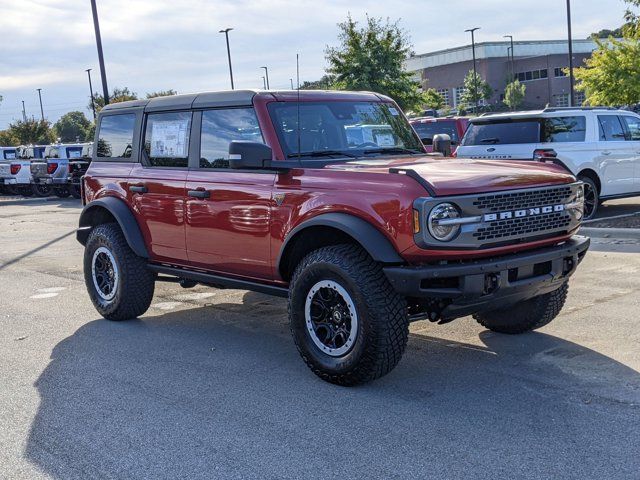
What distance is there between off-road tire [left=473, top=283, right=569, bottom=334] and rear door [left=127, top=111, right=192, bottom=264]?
259 cm

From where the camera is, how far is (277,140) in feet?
18.1

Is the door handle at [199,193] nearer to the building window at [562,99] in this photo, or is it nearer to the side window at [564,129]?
the side window at [564,129]

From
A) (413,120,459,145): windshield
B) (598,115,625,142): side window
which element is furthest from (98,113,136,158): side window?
(413,120,459,145): windshield

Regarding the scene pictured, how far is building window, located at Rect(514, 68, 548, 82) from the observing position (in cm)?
8875

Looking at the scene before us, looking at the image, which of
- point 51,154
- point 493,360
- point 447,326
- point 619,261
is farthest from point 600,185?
point 51,154

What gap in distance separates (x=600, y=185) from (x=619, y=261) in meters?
4.14

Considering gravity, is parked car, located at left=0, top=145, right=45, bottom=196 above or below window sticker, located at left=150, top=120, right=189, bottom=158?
below

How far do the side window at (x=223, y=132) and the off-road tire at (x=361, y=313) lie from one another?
4.07 feet

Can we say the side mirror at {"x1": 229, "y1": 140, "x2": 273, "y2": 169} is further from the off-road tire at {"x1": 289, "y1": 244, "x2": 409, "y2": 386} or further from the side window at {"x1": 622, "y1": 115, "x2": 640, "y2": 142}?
the side window at {"x1": 622, "y1": 115, "x2": 640, "y2": 142}

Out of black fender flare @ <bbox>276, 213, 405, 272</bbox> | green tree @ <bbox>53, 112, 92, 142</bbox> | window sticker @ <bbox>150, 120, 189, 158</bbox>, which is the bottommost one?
black fender flare @ <bbox>276, 213, 405, 272</bbox>

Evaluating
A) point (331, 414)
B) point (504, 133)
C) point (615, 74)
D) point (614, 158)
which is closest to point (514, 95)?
point (615, 74)

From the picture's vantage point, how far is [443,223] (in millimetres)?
4410

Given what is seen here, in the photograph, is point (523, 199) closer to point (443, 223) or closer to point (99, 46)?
point (443, 223)

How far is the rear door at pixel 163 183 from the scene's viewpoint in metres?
6.21
